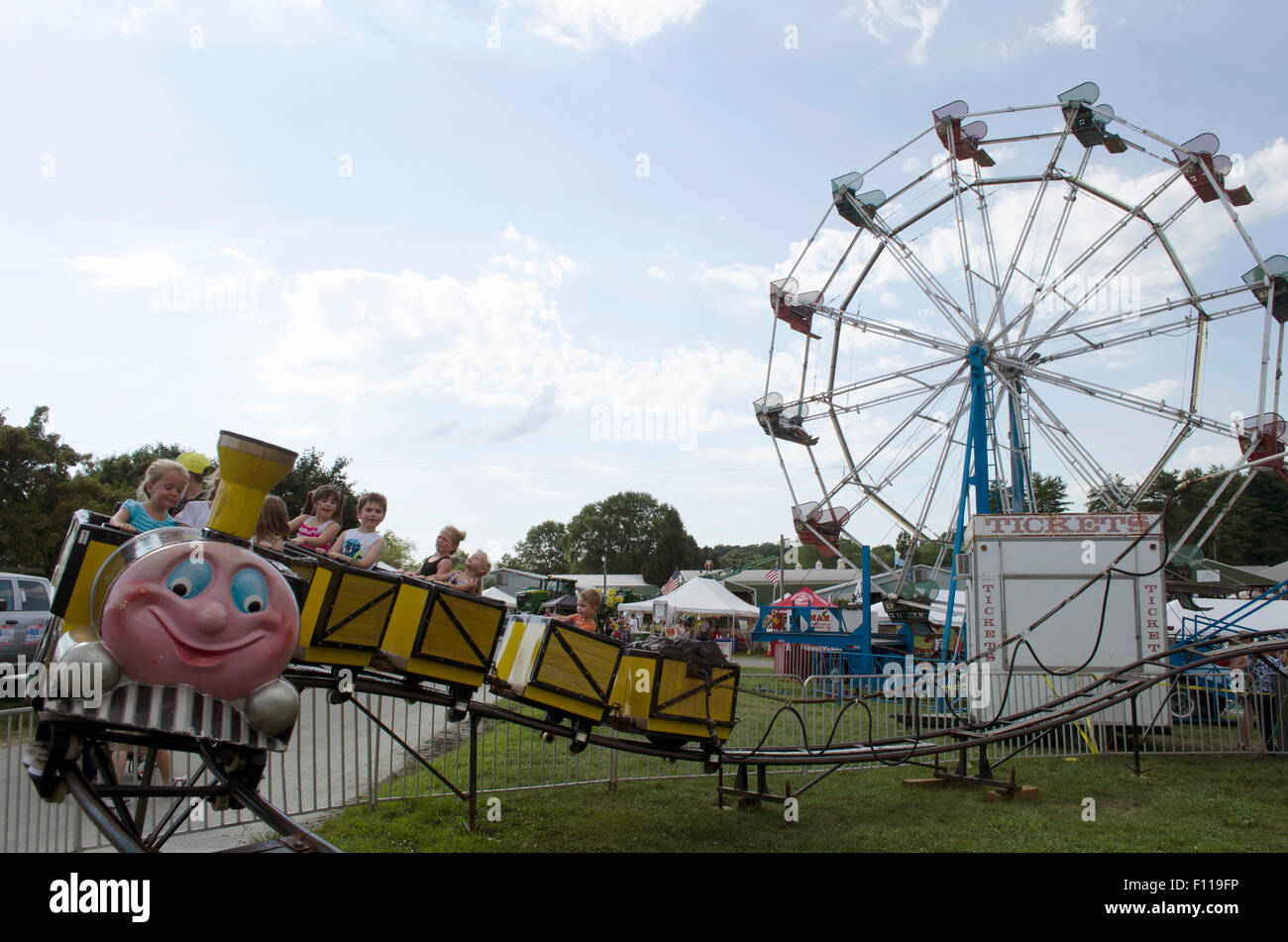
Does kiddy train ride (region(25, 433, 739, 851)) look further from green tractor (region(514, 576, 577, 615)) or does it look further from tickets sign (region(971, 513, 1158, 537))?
green tractor (region(514, 576, 577, 615))

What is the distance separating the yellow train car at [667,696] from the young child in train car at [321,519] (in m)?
2.34

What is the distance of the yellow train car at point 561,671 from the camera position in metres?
5.79

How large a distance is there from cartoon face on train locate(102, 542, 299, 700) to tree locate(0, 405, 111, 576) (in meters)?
23.7

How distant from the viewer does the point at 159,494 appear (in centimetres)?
407

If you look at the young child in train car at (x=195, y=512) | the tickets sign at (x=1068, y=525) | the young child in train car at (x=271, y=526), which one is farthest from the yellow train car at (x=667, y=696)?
the tickets sign at (x=1068, y=525)

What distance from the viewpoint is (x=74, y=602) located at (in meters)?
3.27

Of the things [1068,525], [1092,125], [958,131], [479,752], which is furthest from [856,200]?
[479,752]

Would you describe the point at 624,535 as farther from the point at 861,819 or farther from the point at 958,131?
the point at 861,819

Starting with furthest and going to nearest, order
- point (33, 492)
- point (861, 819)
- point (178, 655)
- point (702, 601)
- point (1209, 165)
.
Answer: point (702, 601) → point (33, 492) → point (1209, 165) → point (861, 819) → point (178, 655)

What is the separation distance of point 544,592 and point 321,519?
41.9 metres

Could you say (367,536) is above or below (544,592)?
above

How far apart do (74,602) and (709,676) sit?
4.32 metres

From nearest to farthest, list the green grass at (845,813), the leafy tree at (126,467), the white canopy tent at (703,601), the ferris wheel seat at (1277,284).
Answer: the green grass at (845,813) < the ferris wheel seat at (1277,284) < the white canopy tent at (703,601) < the leafy tree at (126,467)

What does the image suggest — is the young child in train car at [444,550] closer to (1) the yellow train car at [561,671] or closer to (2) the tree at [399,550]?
(1) the yellow train car at [561,671]
